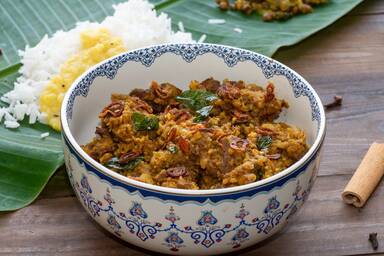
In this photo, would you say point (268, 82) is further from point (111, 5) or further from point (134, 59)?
point (111, 5)

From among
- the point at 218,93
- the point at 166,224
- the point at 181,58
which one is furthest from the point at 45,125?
the point at 166,224

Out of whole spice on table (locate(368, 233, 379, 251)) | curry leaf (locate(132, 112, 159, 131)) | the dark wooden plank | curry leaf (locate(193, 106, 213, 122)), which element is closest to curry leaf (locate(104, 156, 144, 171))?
curry leaf (locate(132, 112, 159, 131))

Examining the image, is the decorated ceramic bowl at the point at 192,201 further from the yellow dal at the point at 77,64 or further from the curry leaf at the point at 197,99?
the yellow dal at the point at 77,64

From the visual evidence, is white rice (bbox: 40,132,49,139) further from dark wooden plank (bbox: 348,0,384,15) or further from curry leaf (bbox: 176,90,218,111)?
dark wooden plank (bbox: 348,0,384,15)

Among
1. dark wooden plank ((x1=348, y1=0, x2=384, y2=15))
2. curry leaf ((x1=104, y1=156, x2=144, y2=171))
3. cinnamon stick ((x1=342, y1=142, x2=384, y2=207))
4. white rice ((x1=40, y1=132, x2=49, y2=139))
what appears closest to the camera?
curry leaf ((x1=104, y1=156, x2=144, y2=171))

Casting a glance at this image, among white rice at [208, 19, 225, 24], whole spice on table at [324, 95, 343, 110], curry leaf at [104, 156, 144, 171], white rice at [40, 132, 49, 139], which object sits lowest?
whole spice on table at [324, 95, 343, 110]

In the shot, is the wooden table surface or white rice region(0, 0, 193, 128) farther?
white rice region(0, 0, 193, 128)

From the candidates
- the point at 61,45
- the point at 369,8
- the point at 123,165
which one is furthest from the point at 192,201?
the point at 369,8

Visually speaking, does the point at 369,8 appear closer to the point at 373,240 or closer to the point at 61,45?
the point at 61,45

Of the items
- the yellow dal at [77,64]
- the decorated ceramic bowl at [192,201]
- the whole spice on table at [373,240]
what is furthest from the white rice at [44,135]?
the whole spice on table at [373,240]
